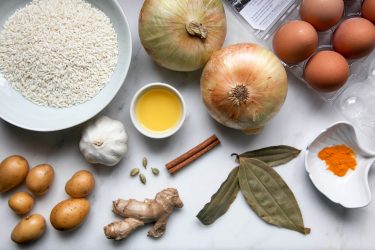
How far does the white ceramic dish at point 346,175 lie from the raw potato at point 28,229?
0.74 m

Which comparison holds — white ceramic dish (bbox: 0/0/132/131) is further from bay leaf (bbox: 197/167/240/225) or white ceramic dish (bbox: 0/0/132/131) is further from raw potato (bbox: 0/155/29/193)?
bay leaf (bbox: 197/167/240/225)

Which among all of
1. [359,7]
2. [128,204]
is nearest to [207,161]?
[128,204]

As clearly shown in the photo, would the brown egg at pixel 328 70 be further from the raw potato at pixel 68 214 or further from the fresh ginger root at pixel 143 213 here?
the raw potato at pixel 68 214

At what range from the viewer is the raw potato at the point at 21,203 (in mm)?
1164

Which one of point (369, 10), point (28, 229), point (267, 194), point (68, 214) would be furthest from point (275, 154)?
point (28, 229)

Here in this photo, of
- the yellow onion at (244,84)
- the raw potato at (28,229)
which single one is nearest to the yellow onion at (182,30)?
the yellow onion at (244,84)

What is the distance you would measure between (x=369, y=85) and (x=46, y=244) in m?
1.03

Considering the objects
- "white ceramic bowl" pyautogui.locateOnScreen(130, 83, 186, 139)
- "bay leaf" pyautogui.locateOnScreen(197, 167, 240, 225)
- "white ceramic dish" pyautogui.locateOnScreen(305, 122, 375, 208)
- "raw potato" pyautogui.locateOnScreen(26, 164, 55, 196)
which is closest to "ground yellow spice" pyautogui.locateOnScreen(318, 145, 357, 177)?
"white ceramic dish" pyautogui.locateOnScreen(305, 122, 375, 208)

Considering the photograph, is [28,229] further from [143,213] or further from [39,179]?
[143,213]

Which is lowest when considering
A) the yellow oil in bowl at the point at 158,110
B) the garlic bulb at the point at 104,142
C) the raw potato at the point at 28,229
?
the raw potato at the point at 28,229

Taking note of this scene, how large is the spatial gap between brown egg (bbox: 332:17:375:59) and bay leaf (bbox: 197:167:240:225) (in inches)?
17.3

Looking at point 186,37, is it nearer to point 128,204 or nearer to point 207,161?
point 207,161

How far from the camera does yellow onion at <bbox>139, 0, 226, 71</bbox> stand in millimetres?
1094

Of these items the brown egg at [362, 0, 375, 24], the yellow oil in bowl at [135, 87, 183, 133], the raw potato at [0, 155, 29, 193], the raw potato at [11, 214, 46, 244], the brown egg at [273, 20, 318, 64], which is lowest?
the raw potato at [11, 214, 46, 244]
